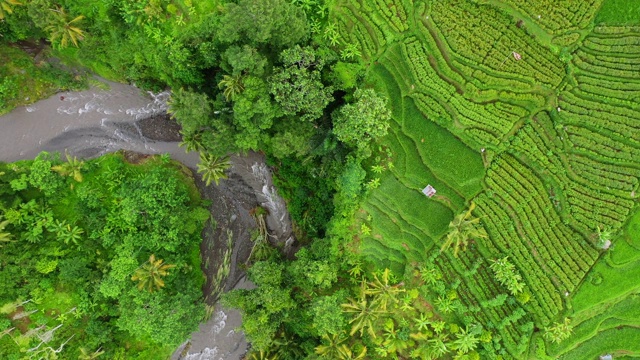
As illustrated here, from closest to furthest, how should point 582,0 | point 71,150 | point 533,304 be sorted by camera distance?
point 582,0 < point 533,304 < point 71,150

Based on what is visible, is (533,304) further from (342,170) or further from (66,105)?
(66,105)

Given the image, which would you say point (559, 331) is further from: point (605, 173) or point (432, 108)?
point (432, 108)

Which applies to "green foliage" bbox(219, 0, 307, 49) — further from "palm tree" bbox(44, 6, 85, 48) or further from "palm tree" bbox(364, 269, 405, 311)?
"palm tree" bbox(364, 269, 405, 311)

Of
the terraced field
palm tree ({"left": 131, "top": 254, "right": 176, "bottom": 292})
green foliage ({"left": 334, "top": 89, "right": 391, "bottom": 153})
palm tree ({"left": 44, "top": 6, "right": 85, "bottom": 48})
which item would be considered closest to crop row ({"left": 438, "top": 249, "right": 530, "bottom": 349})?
the terraced field

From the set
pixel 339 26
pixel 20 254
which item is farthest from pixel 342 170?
pixel 20 254

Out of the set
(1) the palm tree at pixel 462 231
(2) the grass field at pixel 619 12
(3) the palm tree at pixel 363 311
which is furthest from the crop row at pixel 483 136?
(3) the palm tree at pixel 363 311

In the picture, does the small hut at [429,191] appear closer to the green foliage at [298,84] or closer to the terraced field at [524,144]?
the terraced field at [524,144]
